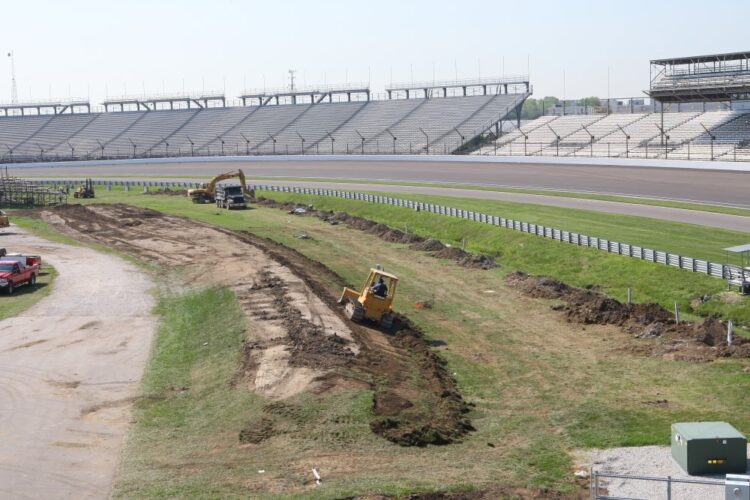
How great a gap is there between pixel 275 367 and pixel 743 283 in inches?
806

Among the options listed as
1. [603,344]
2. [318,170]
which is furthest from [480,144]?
[603,344]

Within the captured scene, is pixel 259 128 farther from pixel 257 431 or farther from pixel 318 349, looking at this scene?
pixel 257 431

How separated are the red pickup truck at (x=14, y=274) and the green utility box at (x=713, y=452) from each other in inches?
1442

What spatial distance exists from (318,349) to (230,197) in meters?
55.8

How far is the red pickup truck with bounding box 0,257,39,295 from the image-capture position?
47250mm

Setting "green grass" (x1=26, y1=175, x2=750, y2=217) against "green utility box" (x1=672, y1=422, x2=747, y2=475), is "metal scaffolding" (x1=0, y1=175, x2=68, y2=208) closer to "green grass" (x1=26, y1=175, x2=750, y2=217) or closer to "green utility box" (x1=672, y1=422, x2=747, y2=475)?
"green grass" (x1=26, y1=175, x2=750, y2=217)

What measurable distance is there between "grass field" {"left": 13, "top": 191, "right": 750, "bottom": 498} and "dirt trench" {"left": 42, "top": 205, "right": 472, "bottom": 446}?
66cm

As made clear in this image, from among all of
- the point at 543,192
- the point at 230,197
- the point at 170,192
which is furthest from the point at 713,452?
the point at 170,192

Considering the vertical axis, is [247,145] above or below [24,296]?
above

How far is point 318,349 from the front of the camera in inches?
1234

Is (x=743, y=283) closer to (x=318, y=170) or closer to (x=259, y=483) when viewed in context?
(x=259, y=483)

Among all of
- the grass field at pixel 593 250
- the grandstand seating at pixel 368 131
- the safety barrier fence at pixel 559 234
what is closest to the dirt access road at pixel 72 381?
the grass field at pixel 593 250

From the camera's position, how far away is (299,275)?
4644cm

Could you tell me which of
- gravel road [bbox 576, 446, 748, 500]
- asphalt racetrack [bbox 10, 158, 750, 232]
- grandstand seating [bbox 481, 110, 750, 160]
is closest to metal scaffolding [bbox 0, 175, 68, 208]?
asphalt racetrack [bbox 10, 158, 750, 232]
